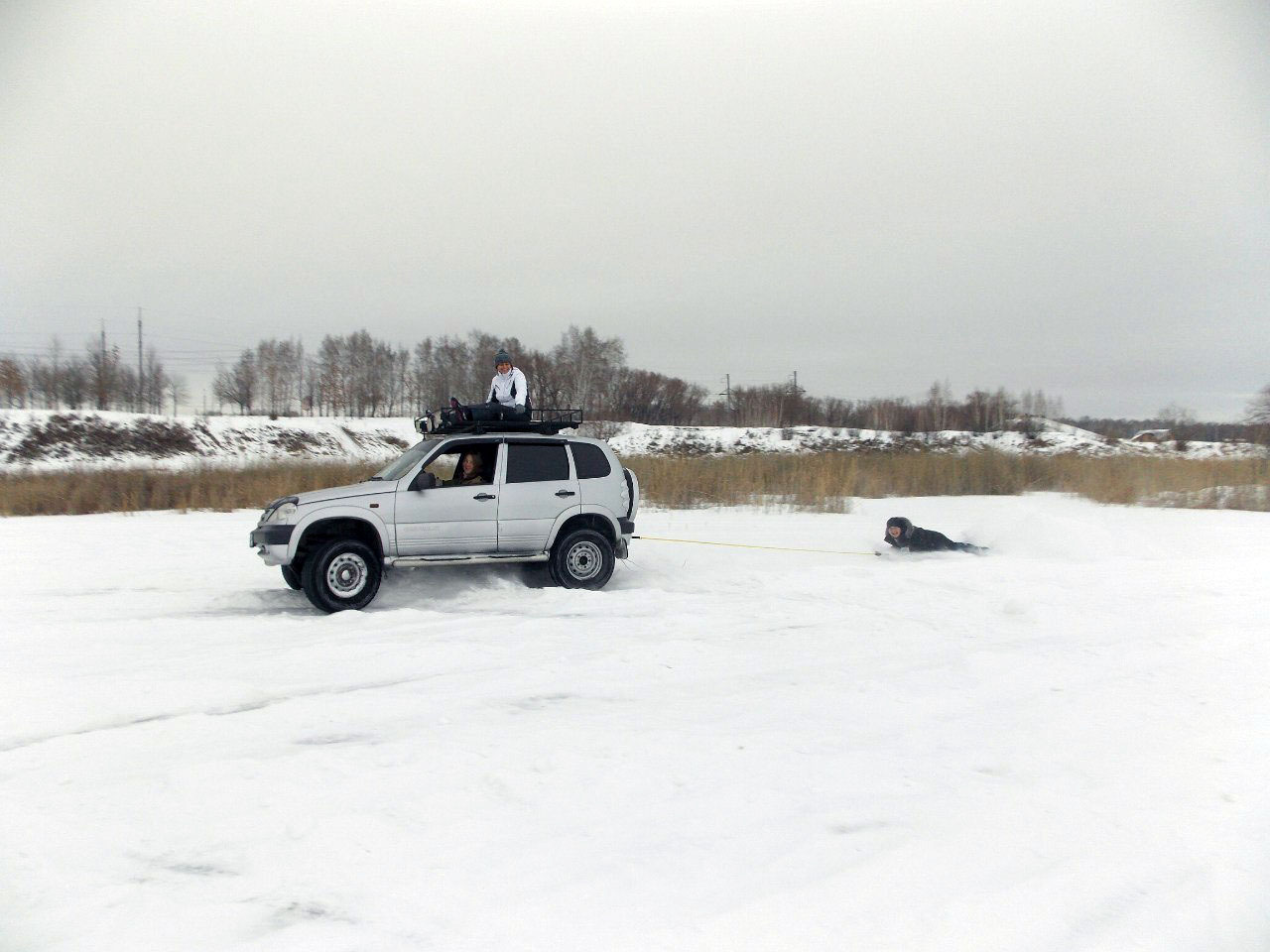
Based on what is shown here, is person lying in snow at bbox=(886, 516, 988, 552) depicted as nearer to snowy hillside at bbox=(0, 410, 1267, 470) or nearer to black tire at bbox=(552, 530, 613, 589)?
black tire at bbox=(552, 530, 613, 589)

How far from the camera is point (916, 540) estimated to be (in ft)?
38.9

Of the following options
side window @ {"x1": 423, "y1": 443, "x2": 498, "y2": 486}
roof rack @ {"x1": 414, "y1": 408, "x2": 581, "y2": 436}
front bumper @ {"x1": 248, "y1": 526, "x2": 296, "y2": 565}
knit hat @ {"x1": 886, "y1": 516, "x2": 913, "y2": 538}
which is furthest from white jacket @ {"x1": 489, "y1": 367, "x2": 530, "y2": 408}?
knit hat @ {"x1": 886, "y1": 516, "x2": 913, "y2": 538}

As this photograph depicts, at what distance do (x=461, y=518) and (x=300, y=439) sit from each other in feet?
130

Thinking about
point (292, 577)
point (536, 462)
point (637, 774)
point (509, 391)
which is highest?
point (509, 391)

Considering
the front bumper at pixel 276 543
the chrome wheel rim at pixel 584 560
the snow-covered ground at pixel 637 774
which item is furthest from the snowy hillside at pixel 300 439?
the snow-covered ground at pixel 637 774

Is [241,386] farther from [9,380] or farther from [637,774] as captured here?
[637,774]

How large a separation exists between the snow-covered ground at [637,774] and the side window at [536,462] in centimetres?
157

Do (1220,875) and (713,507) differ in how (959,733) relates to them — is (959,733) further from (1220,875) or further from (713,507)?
(713,507)

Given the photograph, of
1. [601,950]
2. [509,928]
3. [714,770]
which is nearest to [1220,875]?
[714,770]

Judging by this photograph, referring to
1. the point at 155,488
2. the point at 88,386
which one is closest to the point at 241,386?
the point at 88,386

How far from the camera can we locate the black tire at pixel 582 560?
9312 millimetres

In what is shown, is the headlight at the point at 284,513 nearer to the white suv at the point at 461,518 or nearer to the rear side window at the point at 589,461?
the white suv at the point at 461,518

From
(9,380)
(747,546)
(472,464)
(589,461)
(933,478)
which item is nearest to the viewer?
(472,464)

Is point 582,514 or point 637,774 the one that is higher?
point 582,514
